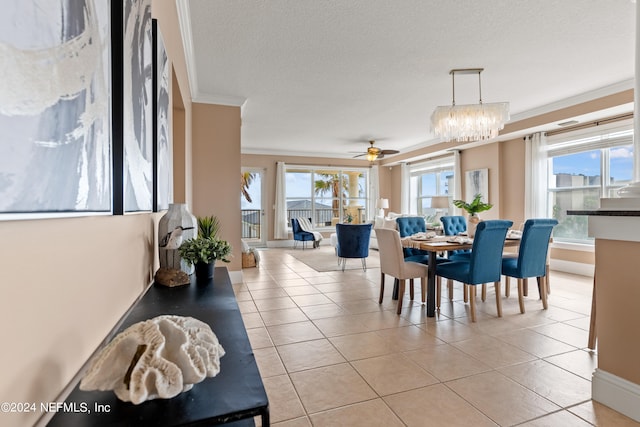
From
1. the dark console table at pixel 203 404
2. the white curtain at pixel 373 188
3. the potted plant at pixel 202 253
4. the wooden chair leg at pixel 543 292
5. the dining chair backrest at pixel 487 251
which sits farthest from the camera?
the white curtain at pixel 373 188

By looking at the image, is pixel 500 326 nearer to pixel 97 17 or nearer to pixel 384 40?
pixel 384 40

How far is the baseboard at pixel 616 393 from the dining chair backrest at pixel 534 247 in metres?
1.60

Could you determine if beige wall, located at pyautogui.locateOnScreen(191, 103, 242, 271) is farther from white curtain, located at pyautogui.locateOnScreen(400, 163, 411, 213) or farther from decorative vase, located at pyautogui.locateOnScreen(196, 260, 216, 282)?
white curtain, located at pyautogui.locateOnScreen(400, 163, 411, 213)

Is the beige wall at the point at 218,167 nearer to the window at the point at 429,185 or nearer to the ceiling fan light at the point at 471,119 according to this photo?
→ the ceiling fan light at the point at 471,119

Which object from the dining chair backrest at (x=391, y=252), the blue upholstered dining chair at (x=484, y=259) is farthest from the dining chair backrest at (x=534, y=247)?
the dining chair backrest at (x=391, y=252)

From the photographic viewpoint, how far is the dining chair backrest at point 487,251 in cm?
308

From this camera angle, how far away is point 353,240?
552 cm

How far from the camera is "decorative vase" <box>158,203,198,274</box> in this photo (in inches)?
64.5

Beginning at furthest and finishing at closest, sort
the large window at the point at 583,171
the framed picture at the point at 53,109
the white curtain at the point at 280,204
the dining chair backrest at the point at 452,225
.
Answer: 1. the white curtain at the point at 280,204
2. the dining chair backrest at the point at 452,225
3. the large window at the point at 583,171
4. the framed picture at the point at 53,109

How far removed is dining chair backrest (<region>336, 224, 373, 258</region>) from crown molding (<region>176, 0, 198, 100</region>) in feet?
10.1

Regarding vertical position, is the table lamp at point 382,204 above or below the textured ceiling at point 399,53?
below

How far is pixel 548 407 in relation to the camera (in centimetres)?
182

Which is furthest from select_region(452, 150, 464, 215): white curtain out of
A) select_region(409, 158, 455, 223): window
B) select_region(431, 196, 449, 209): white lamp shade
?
select_region(431, 196, 449, 209): white lamp shade

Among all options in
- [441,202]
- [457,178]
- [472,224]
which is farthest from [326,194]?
[472,224]
